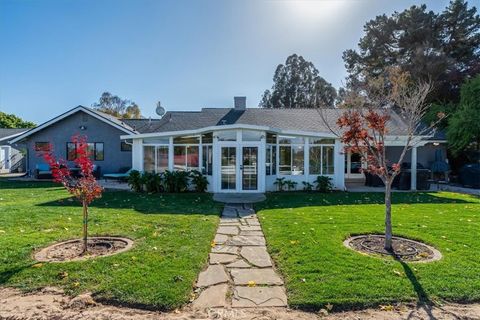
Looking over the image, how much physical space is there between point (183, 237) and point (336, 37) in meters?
13.9

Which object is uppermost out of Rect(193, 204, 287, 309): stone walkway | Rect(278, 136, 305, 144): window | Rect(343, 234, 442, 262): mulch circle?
Rect(278, 136, 305, 144): window

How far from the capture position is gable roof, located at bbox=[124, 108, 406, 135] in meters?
18.8

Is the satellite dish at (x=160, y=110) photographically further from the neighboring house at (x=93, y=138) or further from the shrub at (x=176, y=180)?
the shrub at (x=176, y=180)

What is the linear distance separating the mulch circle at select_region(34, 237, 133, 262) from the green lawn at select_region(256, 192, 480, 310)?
2882mm

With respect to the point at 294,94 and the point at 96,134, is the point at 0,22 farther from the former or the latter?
the point at 294,94

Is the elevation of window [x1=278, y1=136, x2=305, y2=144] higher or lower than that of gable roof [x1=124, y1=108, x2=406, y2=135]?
lower

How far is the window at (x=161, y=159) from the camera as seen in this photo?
610 inches

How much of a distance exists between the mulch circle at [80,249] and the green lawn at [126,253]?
21 centimetres

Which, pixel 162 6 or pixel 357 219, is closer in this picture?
pixel 357 219

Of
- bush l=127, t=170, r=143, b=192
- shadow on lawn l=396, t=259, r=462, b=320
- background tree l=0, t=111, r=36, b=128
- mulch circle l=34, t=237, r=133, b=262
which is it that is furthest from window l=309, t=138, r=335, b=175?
background tree l=0, t=111, r=36, b=128

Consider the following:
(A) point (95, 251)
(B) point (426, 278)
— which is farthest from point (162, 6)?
(B) point (426, 278)

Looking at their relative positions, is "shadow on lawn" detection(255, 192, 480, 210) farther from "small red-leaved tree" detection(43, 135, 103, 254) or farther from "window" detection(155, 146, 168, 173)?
"small red-leaved tree" detection(43, 135, 103, 254)

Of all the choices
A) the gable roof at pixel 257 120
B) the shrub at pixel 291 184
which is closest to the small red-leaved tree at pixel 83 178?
the shrub at pixel 291 184

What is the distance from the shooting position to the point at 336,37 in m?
16.3
